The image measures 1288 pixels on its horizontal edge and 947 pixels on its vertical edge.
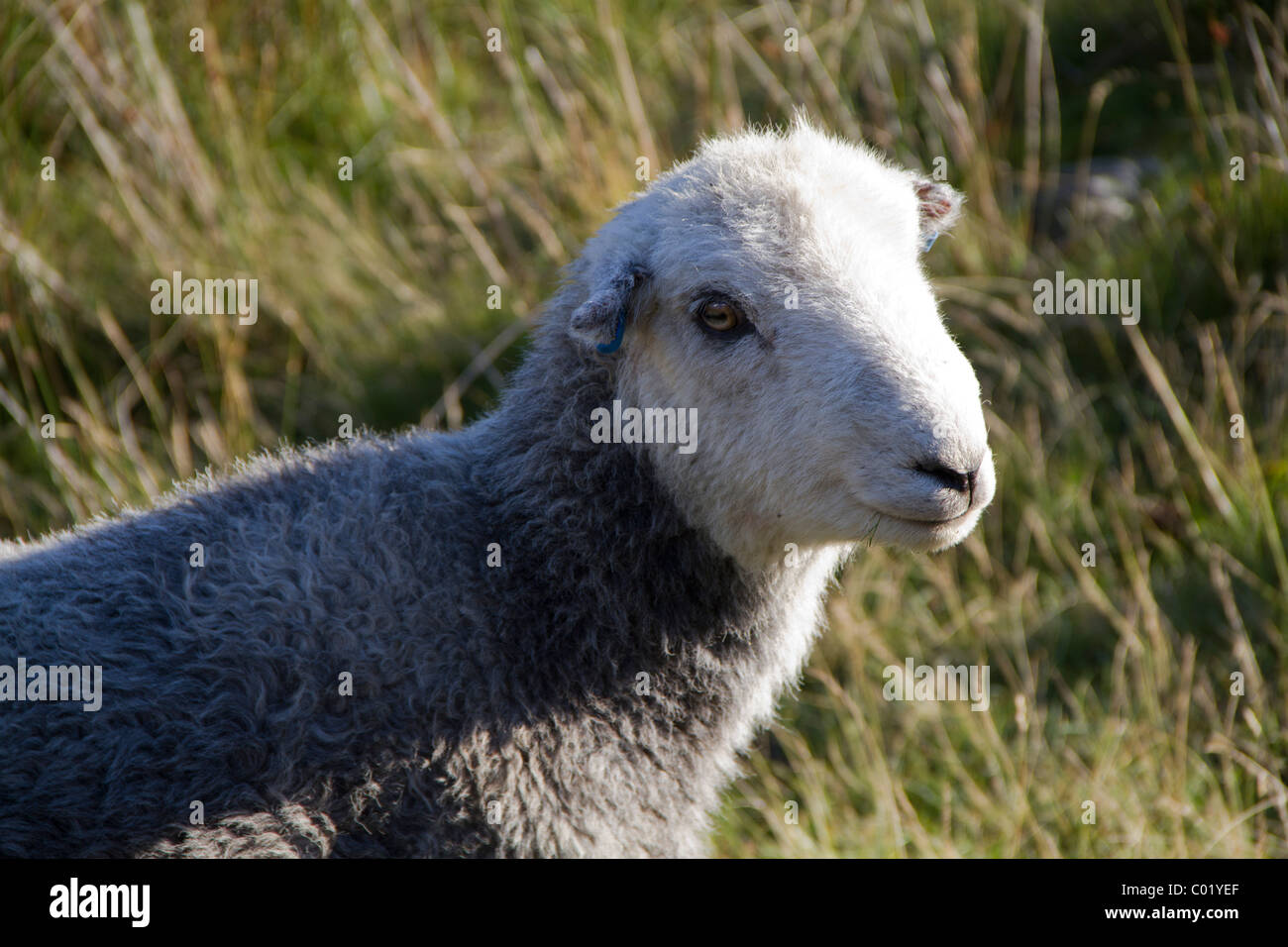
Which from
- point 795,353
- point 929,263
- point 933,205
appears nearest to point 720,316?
point 795,353

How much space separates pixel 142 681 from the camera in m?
3.48

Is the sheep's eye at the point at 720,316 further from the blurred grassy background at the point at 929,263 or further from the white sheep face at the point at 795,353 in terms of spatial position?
the blurred grassy background at the point at 929,263

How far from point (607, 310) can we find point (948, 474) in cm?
114

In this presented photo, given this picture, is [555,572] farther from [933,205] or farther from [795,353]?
[933,205]

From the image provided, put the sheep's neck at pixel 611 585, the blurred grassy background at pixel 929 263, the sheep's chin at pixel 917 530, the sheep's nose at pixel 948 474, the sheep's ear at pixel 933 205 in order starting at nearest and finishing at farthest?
the sheep's nose at pixel 948 474
the sheep's chin at pixel 917 530
the sheep's neck at pixel 611 585
the sheep's ear at pixel 933 205
the blurred grassy background at pixel 929 263

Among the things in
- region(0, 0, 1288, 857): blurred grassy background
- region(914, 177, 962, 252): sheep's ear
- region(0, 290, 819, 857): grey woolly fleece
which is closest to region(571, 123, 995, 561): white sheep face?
region(0, 290, 819, 857): grey woolly fleece

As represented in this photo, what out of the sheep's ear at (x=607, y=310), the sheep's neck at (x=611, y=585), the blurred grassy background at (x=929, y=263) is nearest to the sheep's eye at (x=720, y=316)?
the sheep's ear at (x=607, y=310)

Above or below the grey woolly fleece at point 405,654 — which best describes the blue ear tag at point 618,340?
above

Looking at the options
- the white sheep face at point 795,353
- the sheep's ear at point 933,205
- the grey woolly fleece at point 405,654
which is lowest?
the grey woolly fleece at point 405,654

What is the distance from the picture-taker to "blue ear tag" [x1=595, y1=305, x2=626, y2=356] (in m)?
3.69

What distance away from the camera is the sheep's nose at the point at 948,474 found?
10.7 ft

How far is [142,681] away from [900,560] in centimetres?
404
